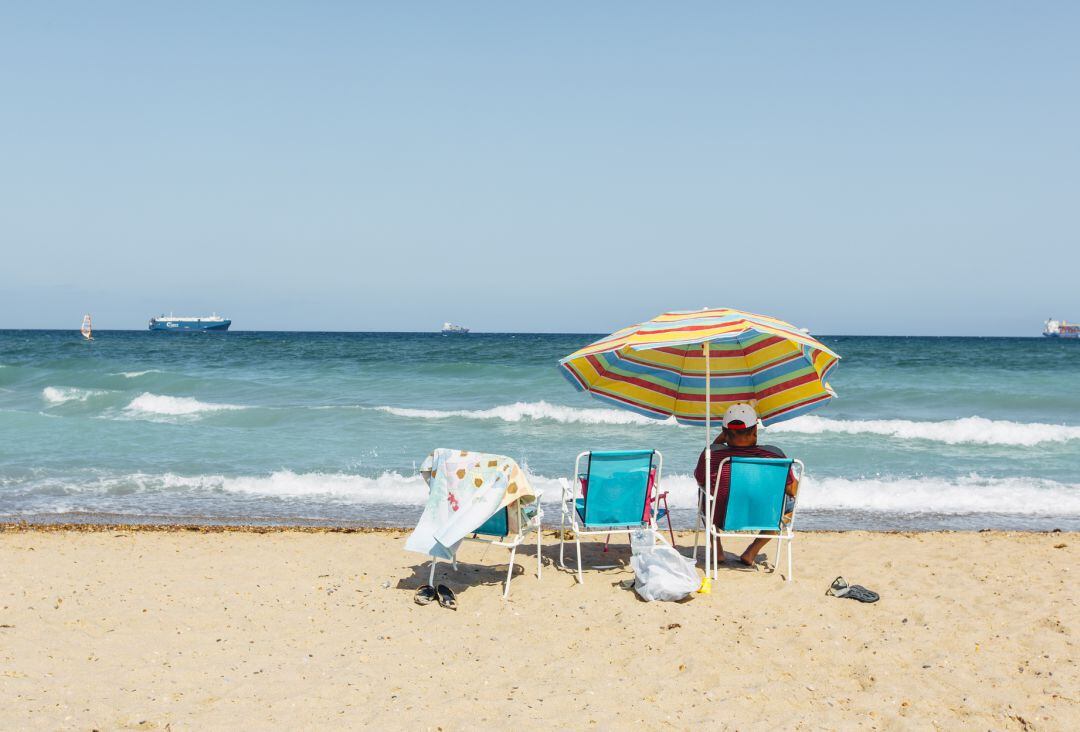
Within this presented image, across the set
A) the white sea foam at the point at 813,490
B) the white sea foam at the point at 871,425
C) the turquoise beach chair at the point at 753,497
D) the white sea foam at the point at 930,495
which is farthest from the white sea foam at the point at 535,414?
the turquoise beach chair at the point at 753,497

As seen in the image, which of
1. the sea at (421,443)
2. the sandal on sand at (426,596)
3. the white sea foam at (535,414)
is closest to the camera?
the sandal on sand at (426,596)

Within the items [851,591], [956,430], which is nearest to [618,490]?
[851,591]

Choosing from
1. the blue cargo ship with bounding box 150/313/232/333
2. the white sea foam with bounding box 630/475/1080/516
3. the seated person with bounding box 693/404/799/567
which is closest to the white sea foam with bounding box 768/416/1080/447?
the white sea foam with bounding box 630/475/1080/516

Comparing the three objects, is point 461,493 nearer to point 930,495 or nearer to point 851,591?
point 851,591

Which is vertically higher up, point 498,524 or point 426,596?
point 498,524

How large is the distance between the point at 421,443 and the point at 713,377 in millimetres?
8553

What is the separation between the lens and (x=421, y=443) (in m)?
14.4

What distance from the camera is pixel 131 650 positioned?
4598mm

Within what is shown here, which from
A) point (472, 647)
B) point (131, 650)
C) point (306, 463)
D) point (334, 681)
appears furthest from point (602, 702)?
point (306, 463)

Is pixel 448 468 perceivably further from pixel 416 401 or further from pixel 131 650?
pixel 416 401

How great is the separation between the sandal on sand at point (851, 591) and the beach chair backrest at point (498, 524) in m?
2.29

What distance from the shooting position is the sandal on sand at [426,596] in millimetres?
5527

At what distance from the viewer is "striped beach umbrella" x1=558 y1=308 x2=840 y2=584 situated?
249 inches

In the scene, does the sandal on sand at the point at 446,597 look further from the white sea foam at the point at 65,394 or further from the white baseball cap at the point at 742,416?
the white sea foam at the point at 65,394
